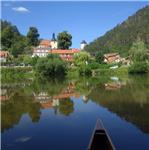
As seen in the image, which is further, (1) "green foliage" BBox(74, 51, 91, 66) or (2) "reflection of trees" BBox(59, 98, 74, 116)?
(1) "green foliage" BBox(74, 51, 91, 66)

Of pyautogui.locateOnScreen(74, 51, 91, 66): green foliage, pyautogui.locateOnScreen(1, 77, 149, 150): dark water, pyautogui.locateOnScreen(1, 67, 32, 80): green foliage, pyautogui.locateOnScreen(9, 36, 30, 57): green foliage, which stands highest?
pyautogui.locateOnScreen(9, 36, 30, 57): green foliage

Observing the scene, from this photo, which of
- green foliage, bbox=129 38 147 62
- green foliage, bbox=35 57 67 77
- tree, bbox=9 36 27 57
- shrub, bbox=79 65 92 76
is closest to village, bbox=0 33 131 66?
tree, bbox=9 36 27 57

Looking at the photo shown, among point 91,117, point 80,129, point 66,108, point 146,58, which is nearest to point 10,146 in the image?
point 80,129

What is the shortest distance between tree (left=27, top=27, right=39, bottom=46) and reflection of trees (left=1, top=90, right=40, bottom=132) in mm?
73277

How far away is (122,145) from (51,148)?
2.65 metres

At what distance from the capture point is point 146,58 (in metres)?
82.6

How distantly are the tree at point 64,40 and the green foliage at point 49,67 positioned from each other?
2598cm

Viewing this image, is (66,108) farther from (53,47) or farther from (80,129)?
(53,47)

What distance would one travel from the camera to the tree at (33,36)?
333 feet

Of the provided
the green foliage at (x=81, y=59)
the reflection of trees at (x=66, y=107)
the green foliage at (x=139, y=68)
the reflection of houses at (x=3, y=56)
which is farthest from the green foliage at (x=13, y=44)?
the reflection of trees at (x=66, y=107)

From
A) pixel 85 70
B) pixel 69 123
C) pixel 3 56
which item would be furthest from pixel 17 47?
pixel 69 123

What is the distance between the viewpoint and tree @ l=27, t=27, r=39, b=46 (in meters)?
102

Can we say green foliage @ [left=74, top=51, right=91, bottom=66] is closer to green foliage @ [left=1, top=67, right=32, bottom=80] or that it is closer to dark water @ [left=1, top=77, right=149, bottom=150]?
green foliage @ [left=1, top=67, right=32, bottom=80]

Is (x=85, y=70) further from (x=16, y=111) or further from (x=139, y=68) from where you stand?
(x=16, y=111)
